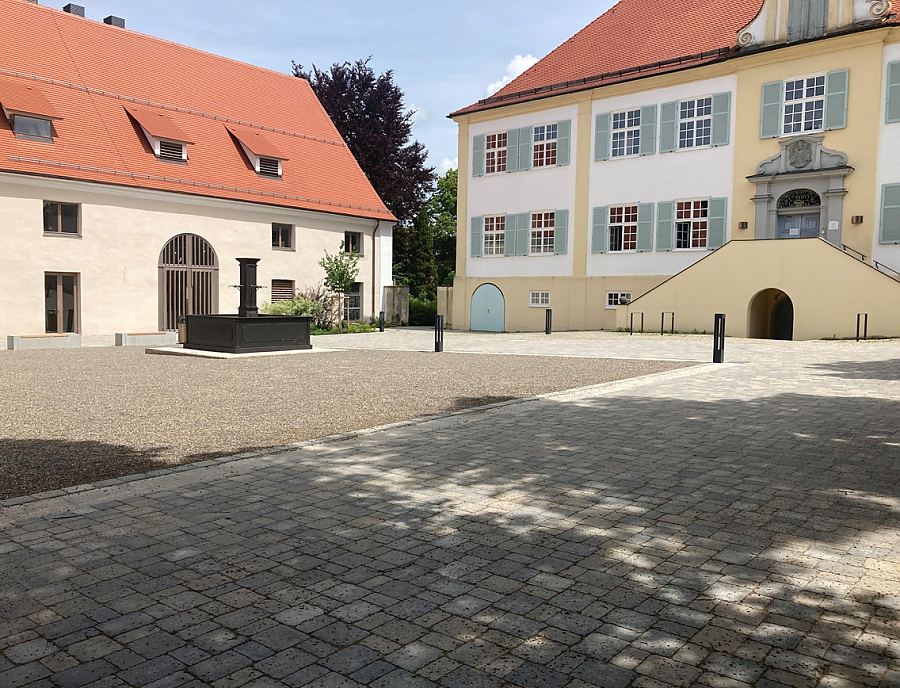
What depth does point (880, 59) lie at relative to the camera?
24203 mm

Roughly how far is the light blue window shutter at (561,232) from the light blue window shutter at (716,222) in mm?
6020

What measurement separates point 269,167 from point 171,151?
14.9 feet

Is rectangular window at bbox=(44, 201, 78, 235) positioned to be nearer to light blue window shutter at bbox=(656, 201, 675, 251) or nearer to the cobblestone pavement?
light blue window shutter at bbox=(656, 201, 675, 251)

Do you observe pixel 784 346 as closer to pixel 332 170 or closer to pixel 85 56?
pixel 332 170

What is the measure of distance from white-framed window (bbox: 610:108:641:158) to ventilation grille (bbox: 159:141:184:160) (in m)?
16.8

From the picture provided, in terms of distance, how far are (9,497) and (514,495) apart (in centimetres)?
362

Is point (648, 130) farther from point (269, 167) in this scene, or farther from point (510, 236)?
point (269, 167)

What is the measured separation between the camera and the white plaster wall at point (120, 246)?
23.4 metres

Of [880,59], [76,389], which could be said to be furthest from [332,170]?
[76,389]

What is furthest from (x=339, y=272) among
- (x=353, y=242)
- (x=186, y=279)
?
(x=186, y=279)

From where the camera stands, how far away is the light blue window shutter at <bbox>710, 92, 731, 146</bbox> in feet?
89.2

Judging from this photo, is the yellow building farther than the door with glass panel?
No

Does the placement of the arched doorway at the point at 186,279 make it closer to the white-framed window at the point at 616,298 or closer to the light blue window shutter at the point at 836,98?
the white-framed window at the point at 616,298

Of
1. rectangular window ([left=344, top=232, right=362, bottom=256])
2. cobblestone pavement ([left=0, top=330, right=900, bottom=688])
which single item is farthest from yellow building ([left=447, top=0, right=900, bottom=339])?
cobblestone pavement ([left=0, top=330, right=900, bottom=688])
